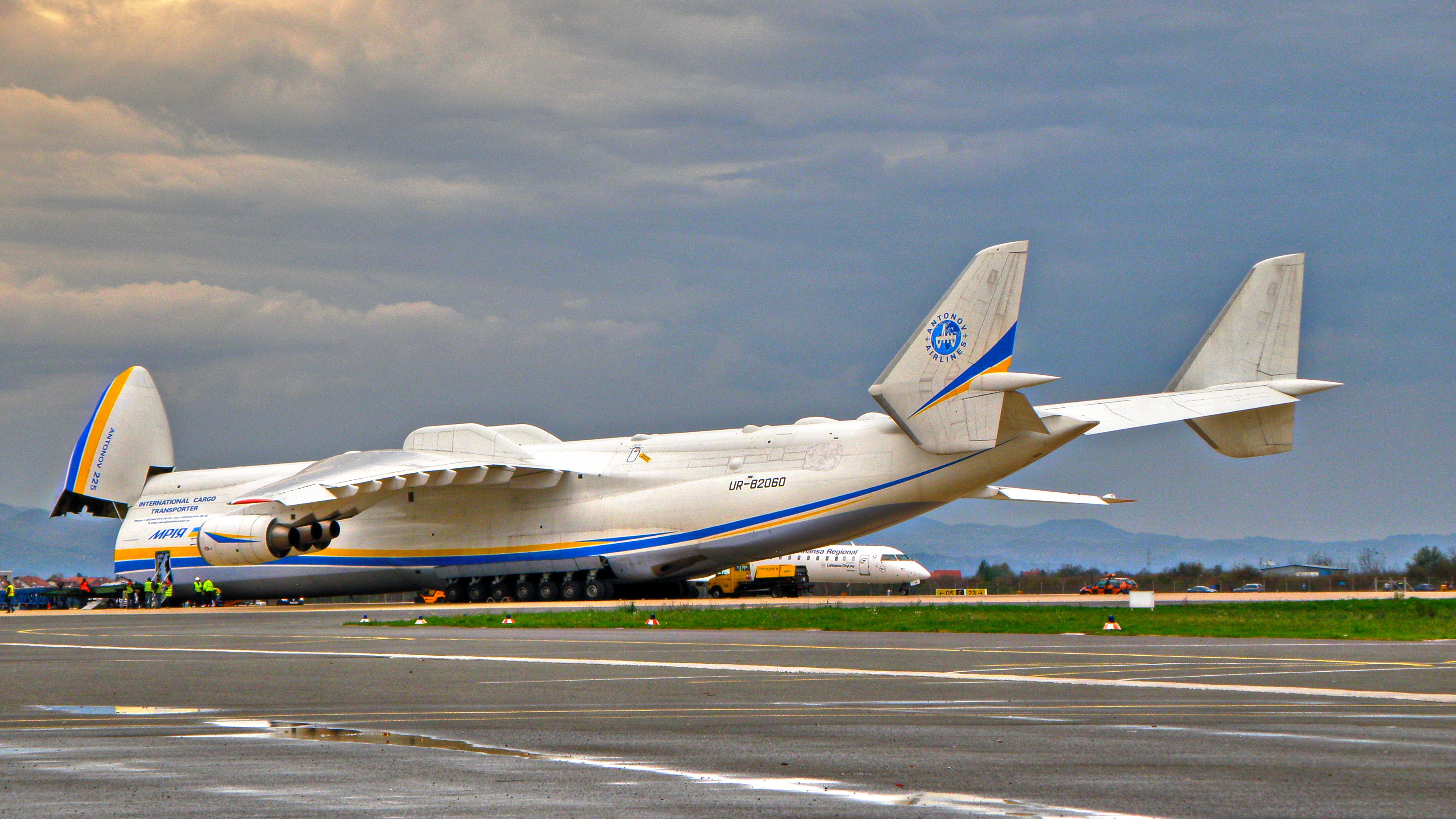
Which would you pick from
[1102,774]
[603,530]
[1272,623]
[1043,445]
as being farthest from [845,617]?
[1102,774]

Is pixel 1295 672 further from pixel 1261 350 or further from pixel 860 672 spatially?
pixel 1261 350

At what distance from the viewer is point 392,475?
38000 mm

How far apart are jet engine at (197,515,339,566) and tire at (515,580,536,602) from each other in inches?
290

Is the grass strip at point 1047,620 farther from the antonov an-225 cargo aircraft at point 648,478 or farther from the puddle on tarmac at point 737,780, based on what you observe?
the puddle on tarmac at point 737,780

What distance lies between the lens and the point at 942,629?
74.5 feet

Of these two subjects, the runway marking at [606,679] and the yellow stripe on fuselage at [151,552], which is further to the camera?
the yellow stripe on fuselage at [151,552]

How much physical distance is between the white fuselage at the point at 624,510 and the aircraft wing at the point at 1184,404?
0.69 meters

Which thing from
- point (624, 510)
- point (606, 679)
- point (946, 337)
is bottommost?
point (606, 679)

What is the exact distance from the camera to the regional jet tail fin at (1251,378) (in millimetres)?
31344

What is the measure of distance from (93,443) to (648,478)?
2143 centimetres

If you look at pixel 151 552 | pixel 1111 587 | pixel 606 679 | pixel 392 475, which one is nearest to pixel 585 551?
pixel 392 475

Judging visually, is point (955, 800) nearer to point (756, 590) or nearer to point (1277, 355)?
point (1277, 355)

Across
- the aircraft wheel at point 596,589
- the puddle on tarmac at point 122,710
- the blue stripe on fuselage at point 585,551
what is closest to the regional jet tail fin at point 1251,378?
the blue stripe on fuselage at point 585,551

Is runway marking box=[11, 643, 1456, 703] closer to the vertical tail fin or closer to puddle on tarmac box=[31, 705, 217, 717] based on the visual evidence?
puddle on tarmac box=[31, 705, 217, 717]
